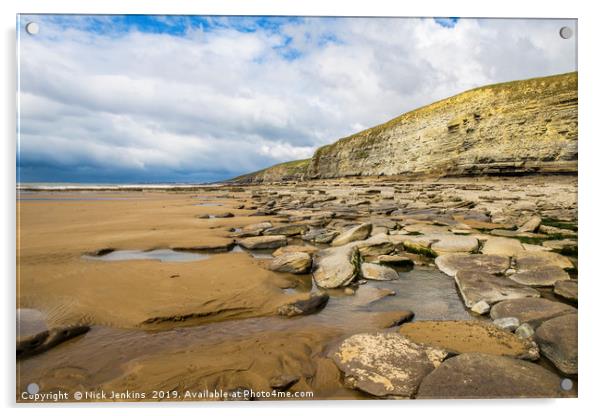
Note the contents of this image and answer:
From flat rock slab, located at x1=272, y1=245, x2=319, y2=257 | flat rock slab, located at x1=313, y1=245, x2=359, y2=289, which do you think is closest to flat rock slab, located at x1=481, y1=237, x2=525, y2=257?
flat rock slab, located at x1=313, y1=245, x2=359, y2=289

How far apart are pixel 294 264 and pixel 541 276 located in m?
3.30

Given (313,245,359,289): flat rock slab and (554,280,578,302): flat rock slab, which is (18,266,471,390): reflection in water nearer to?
(313,245,359,289): flat rock slab

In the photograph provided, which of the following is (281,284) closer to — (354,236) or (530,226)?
(354,236)

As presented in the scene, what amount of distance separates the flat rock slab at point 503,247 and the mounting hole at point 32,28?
21.4 ft

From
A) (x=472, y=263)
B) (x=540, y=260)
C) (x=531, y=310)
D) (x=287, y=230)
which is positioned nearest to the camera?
(x=531, y=310)

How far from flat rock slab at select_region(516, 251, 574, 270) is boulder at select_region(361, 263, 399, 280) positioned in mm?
1690

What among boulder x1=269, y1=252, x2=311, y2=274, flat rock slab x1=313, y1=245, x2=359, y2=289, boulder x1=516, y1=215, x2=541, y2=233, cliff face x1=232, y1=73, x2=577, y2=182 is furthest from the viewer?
cliff face x1=232, y1=73, x2=577, y2=182

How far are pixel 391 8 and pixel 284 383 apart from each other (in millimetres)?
3873

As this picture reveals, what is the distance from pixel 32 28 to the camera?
309 centimetres

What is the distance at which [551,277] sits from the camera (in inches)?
146

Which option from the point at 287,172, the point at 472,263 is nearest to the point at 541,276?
the point at 472,263

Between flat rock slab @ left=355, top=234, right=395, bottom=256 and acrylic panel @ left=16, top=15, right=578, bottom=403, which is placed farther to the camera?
flat rock slab @ left=355, top=234, right=395, bottom=256

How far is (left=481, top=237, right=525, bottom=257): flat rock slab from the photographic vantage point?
460 cm
